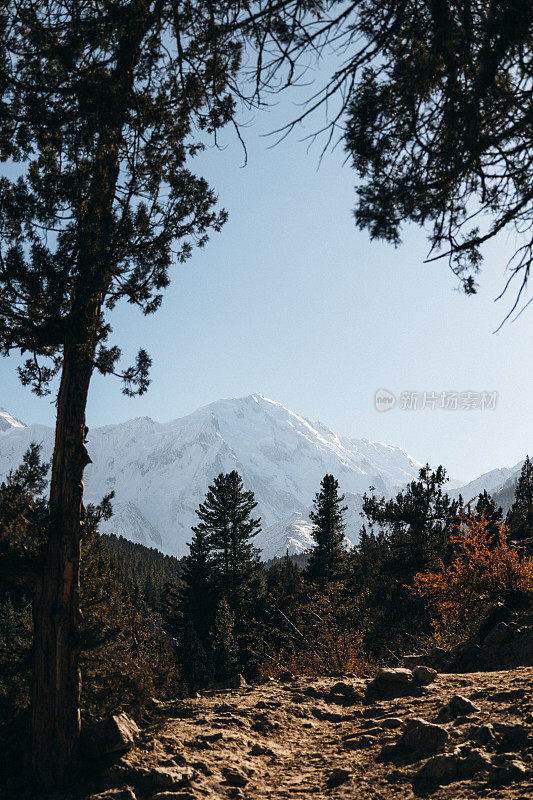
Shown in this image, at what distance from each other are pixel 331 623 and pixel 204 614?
1393 centimetres

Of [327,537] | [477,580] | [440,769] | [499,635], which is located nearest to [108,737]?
[440,769]

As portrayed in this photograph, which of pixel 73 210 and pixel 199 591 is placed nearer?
pixel 73 210

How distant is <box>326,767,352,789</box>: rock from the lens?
4783 mm

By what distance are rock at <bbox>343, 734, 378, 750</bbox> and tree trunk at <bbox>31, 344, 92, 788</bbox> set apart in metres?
2.80

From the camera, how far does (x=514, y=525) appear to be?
2339 centimetres

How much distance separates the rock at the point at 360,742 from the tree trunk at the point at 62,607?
110 inches

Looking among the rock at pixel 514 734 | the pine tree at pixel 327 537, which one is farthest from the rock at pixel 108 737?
the pine tree at pixel 327 537

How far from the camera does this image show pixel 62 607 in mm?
5543

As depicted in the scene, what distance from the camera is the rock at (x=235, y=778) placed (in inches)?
194

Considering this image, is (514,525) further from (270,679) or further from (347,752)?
(347,752)

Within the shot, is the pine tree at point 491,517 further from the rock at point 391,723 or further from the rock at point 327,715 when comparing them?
the rock at point 391,723

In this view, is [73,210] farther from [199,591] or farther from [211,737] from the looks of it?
[199,591]

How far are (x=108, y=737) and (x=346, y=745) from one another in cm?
248

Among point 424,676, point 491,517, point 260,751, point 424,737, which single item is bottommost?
point 260,751
